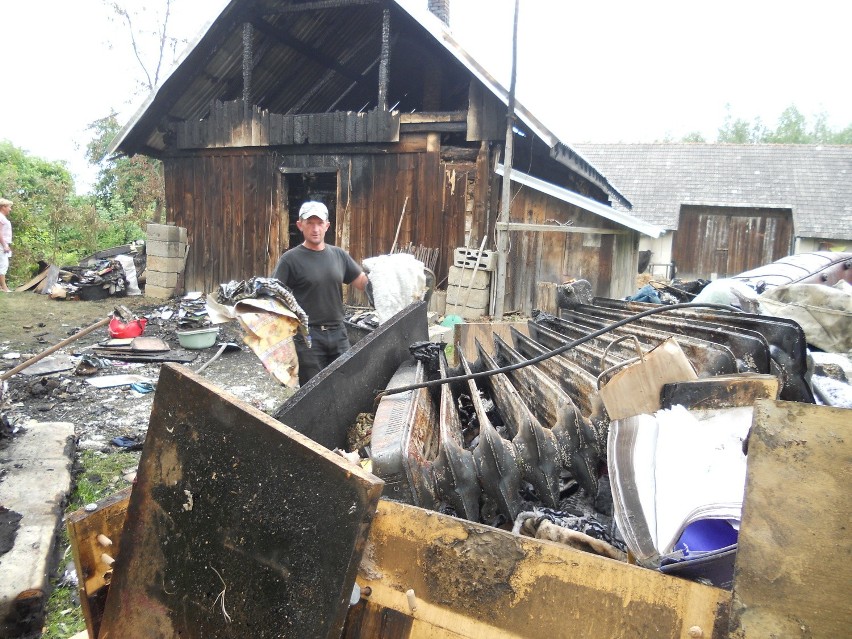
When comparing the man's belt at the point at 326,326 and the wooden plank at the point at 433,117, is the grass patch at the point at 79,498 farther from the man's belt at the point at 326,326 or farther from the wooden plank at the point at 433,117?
the wooden plank at the point at 433,117

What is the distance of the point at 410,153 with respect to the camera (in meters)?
8.69

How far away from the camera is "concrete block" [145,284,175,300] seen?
416 inches

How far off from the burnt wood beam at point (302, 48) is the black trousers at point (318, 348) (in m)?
7.03

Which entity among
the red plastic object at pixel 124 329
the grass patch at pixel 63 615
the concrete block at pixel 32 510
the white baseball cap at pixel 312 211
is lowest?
the grass patch at pixel 63 615

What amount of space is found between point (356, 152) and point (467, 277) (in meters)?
2.94

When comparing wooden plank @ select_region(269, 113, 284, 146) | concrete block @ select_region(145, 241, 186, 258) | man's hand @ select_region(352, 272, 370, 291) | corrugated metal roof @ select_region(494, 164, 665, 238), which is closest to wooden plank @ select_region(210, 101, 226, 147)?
wooden plank @ select_region(269, 113, 284, 146)

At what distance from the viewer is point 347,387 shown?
289 centimetres

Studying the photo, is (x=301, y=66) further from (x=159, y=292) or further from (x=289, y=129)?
(x=159, y=292)

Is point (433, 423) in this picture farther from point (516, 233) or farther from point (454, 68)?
point (454, 68)

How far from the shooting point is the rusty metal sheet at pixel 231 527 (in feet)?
3.97

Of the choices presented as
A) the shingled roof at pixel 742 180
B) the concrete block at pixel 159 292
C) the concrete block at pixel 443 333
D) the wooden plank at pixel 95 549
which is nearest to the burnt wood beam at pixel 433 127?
the concrete block at pixel 443 333

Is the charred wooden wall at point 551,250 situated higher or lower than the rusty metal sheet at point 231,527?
higher

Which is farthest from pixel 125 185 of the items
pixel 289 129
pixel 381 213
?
pixel 381 213

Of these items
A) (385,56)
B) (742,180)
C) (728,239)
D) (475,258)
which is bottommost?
(475,258)
